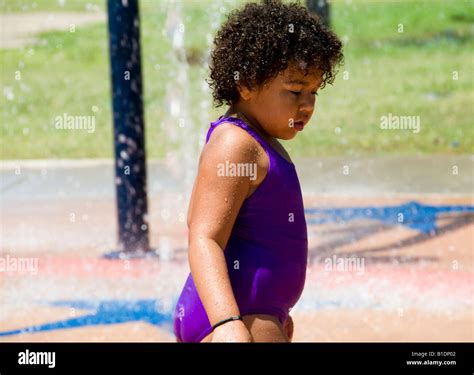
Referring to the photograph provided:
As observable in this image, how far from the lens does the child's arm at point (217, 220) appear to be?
7.88 ft

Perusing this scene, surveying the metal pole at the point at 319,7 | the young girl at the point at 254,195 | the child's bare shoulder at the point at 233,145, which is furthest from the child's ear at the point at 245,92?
the metal pole at the point at 319,7

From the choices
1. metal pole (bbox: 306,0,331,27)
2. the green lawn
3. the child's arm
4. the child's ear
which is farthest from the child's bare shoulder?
the green lawn

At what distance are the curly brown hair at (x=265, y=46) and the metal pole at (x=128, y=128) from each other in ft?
13.1

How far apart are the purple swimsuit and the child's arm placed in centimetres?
5

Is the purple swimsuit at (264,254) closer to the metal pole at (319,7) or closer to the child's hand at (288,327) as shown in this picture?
the child's hand at (288,327)

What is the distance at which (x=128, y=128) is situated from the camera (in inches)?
267

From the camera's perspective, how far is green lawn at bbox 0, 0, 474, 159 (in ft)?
47.3

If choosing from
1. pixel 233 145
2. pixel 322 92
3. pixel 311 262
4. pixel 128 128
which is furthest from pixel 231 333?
pixel 322 92

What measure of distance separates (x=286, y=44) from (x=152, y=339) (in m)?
2.69

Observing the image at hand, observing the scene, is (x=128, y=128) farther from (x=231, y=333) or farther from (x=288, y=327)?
(x=231, y=333)

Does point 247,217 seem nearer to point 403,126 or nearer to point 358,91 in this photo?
point 403,126

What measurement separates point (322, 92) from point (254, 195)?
49.5 ft

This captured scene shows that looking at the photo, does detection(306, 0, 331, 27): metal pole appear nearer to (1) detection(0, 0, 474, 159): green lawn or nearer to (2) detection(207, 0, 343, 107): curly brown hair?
(1) detection(0, 0, 474, 159): green lawn

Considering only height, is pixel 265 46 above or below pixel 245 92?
above
